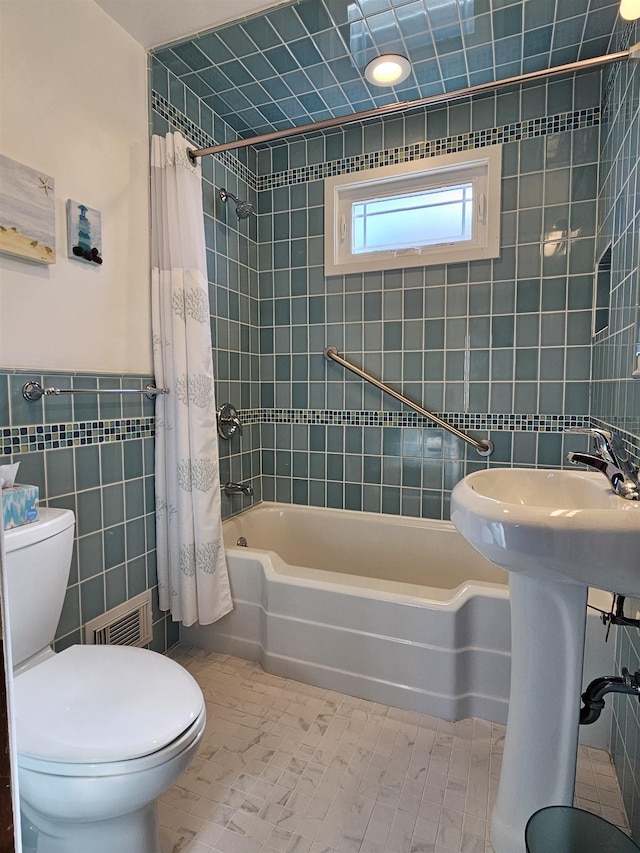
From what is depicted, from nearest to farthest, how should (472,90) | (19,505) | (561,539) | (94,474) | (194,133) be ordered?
1. (561,539)
2. (19,505)
3. (472,90)
4. (94,474)
5. (194,133)

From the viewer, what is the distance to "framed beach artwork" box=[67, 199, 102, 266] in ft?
5.16

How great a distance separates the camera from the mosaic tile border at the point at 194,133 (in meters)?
1.97

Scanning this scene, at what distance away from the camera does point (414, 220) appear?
242 cm

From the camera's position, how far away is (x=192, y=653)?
6.91ft

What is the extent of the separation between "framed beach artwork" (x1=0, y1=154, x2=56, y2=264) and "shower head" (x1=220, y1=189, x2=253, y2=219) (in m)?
1.01

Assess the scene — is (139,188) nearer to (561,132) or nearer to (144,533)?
(144,533)

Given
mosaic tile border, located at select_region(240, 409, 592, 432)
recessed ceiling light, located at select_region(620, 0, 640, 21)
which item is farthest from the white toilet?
recessed ceiling light, located at select_region(620, 0, 640, 21)

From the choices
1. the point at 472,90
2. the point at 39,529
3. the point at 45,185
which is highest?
the point at 472,90

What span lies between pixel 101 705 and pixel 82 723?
60mm

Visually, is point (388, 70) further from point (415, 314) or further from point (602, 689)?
point (602, 689)

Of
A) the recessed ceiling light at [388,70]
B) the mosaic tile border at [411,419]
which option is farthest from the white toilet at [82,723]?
the recessed ceiling light at [388,70]

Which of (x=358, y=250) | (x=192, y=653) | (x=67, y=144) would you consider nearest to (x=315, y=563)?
(x=192, y=653)

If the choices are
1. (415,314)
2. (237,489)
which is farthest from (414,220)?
(237,489)

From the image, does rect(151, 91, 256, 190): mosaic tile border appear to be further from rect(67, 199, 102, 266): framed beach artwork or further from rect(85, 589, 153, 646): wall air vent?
rect(85, 589, 153, 646): wall air vent
